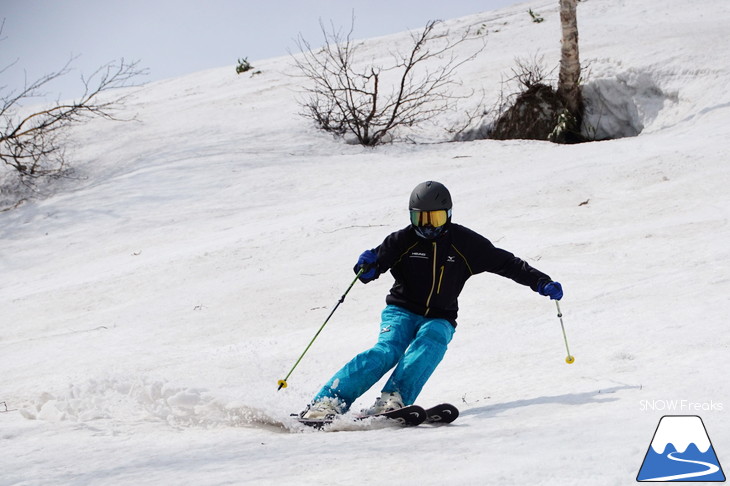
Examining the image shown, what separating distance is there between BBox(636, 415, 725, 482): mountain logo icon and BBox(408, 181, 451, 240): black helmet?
1.83 meters

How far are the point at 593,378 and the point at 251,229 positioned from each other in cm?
582

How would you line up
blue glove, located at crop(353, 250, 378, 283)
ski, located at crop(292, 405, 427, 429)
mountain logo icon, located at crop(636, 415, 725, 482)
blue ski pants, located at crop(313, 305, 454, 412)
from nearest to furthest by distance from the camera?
mountain logo icon, located at crop(636, 415, 725, 482)
ski, located at crop(292, 405, 427, 429)
blue ski pants, located at crop(313, 305, 454, 412)
blue glove, located at crop(353, 250, 378, 283)

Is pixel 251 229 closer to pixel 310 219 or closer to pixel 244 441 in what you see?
pixel 310 219

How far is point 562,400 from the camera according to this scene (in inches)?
151

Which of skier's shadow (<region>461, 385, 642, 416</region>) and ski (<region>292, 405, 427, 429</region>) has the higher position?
ski (<region>292, 405, 427, 429</region>)

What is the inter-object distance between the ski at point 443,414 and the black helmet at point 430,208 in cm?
120

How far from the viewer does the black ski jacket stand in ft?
15.2

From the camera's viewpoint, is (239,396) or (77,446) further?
(239,396)

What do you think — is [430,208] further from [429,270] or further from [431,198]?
[429,270]

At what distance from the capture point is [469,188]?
949cm

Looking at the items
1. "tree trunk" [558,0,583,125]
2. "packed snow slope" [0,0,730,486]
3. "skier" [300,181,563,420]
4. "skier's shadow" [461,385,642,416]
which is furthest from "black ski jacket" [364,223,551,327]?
"tree trunk" [558,0,583,125]

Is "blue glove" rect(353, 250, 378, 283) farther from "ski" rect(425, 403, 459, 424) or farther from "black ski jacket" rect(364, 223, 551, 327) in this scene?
"ski" rect(425, 403, 459, 424)

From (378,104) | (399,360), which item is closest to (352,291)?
(399,360)

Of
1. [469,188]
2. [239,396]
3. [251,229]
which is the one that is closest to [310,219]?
[251,229]
